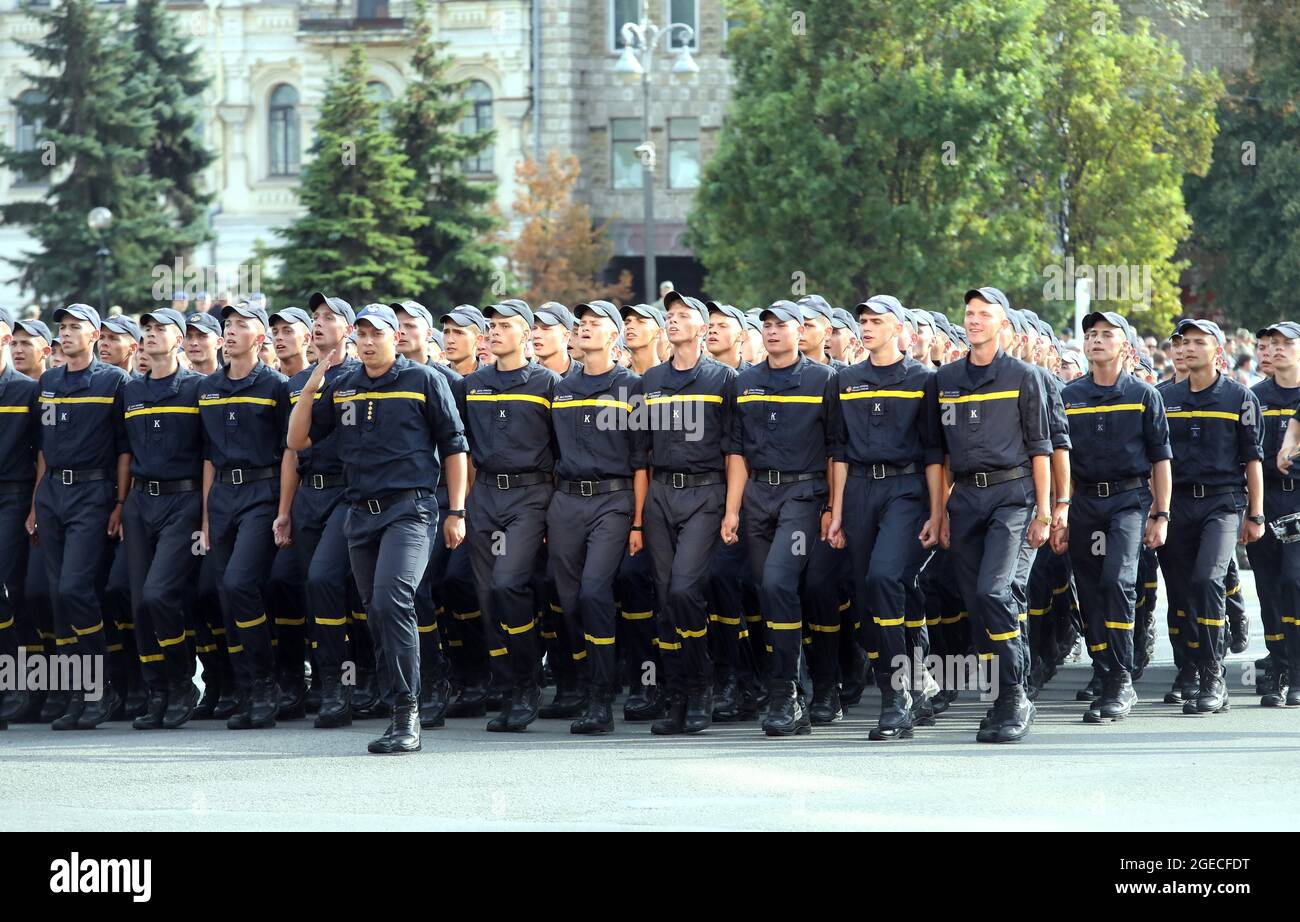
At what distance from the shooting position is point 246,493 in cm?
1228

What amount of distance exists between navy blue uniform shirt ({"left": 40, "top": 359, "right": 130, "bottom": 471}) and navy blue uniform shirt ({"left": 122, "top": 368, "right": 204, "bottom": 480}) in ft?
0.40

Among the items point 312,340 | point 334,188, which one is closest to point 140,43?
point 334,188

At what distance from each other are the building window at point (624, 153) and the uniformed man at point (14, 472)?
41.7 meters

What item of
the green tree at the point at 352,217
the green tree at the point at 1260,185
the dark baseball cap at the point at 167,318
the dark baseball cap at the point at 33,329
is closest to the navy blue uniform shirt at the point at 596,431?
the dark baseball cap at the point at 167,318

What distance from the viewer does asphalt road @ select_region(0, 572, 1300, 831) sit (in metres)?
9.11

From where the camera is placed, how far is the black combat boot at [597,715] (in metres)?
12.0

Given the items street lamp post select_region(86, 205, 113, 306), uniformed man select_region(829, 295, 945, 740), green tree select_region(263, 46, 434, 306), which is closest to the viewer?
uniformed man select_region(829, 295, 945, 740)

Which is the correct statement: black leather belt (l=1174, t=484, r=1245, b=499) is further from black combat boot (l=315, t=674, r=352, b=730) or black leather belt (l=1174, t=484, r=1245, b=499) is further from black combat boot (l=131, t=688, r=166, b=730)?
black combat boot (l=131, t=688, r=166, b=730)

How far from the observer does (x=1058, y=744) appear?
37.3 ft

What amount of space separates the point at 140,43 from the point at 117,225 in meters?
5.61

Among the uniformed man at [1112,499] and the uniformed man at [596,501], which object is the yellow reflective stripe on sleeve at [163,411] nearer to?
the uniformed man at [596,501]

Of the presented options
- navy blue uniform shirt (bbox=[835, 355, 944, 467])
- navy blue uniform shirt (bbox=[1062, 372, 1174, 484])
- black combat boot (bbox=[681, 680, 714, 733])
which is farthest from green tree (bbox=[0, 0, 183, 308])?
navy blue uniform shirt (bbox=[835, 355, 944, 467])

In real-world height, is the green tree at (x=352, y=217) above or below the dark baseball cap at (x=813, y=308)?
above

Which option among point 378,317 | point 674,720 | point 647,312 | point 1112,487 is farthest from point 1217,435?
point 378,317
